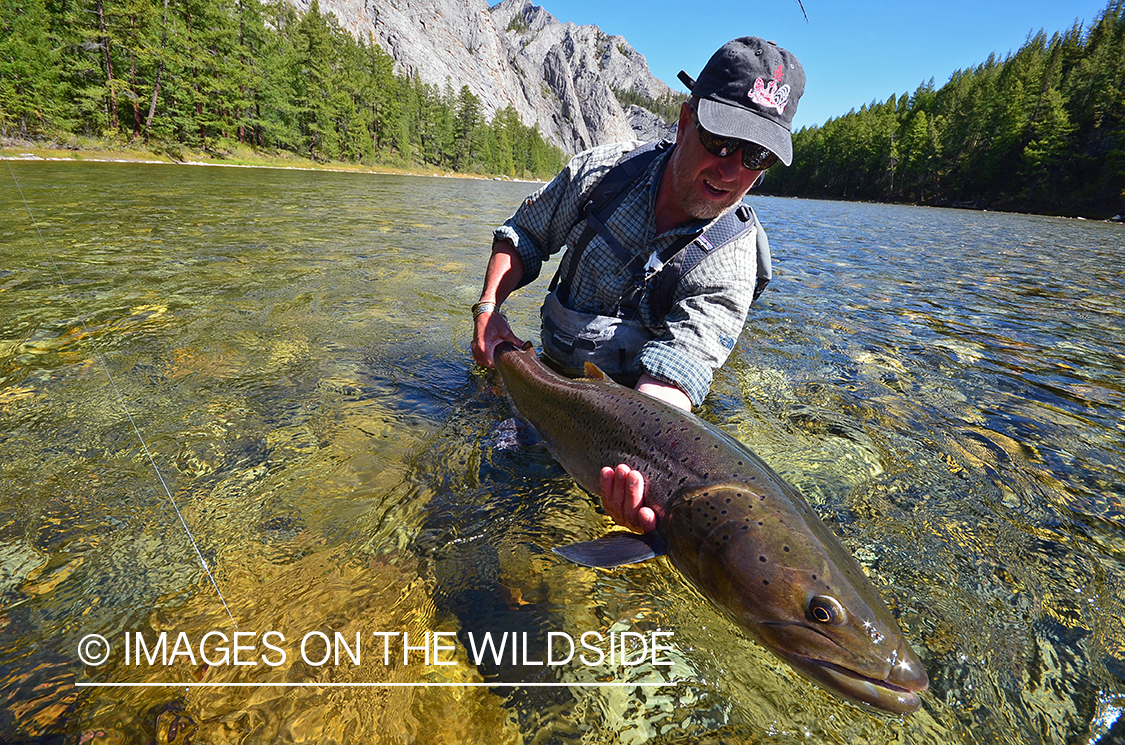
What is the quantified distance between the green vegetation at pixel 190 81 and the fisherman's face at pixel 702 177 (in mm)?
42365

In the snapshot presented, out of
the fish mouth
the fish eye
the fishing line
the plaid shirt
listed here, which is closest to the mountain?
the fishing line

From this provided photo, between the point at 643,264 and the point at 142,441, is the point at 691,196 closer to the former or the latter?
the point at 643,264

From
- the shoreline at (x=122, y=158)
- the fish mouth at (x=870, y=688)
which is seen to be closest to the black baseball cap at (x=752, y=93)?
the fish mouth at (x=870, y=688)

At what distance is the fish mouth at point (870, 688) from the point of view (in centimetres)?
158

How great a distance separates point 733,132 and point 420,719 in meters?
3.38

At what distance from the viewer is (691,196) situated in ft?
11.0

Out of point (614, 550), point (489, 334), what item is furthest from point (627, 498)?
point (489, 334)

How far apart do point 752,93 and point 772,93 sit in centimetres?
14

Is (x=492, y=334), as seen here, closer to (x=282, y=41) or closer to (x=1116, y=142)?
(x=282, y=41)

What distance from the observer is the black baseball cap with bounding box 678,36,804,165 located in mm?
2955

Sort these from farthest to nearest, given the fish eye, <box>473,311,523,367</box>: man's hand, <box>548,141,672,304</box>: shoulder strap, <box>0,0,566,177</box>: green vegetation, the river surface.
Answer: <box>0,0,566,177</box>: green vegetation < <box>473,311,523,367</box>: man's hand < <box>548,141,672,304</box>: shoulder strap < the river surface < the fish eye

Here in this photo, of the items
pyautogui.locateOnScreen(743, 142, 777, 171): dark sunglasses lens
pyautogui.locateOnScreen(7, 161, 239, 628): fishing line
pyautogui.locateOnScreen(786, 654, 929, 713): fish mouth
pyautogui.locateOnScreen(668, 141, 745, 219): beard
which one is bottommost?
pyautogui.locateOnScreen(7, 161, 239, 628): fishing line

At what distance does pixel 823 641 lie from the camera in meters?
1.70

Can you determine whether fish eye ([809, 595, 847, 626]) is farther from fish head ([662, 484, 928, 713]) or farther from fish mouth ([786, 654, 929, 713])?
fish mouth ([786, 654, 929, 713])
